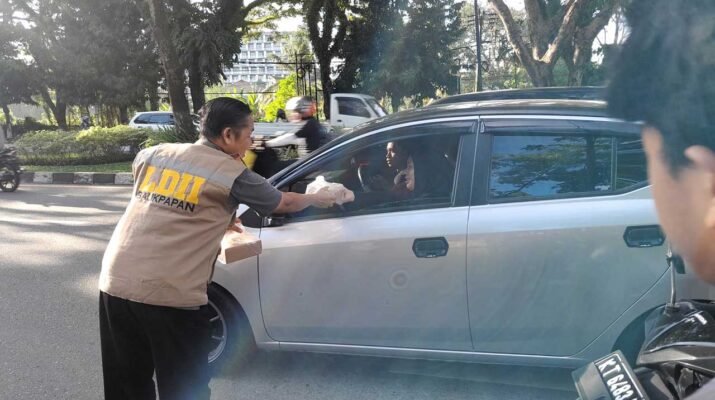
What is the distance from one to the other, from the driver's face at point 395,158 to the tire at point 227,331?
1.28 metres

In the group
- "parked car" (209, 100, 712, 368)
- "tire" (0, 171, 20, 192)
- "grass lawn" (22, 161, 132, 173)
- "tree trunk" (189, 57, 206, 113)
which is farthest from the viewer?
"tree trunk" (189, 57, 206, 113)

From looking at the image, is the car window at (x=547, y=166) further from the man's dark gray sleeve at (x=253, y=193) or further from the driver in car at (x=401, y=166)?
the man's dark gray sleeve at (x=253, y=193)

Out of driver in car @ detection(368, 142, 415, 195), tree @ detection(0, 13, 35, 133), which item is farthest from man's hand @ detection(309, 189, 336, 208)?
tree @ detection(0, 13, 35, 133)

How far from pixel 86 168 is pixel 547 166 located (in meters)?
14.0

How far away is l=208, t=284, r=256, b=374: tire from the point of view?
3148 mm

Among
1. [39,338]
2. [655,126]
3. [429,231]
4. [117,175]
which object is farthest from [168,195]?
[117,175]

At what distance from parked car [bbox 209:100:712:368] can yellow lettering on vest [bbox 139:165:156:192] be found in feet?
3.30

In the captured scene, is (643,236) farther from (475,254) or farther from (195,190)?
(195,190)

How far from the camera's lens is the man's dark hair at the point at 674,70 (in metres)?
0.84

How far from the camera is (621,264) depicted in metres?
2.58

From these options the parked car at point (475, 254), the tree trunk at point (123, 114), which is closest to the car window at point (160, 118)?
the tree trunk at point (123, 114)

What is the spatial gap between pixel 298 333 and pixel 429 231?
3.08 ft

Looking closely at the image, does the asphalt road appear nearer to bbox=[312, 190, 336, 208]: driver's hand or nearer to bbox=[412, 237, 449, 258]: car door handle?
bbox=[412, 237, 449, 258]: car door handle

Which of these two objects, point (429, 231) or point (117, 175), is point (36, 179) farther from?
point (429, 231)
